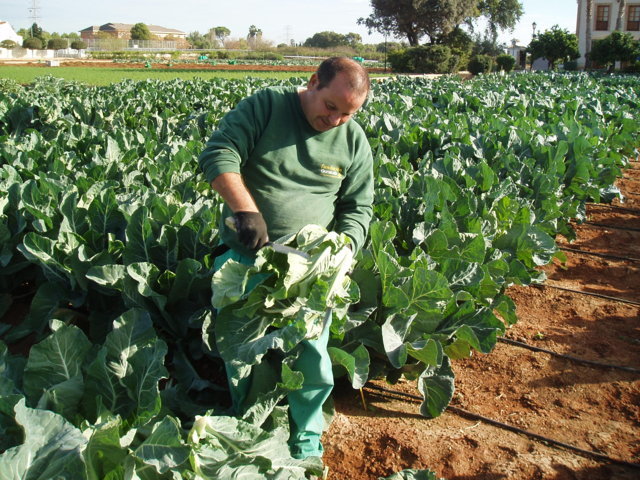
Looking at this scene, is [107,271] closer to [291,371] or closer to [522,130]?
[291,371]

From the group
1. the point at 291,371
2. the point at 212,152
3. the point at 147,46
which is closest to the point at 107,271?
the point at 212,152

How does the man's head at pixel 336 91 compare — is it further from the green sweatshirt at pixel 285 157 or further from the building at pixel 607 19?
the building at pixel 607 19

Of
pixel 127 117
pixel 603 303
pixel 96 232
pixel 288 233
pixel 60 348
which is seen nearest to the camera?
pixel 60 348

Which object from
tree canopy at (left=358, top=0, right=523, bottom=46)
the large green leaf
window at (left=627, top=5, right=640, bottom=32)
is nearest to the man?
the large green leaf

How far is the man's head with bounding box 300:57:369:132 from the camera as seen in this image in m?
2.26

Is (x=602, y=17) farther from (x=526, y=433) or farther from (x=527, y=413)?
(x=526, y=433)

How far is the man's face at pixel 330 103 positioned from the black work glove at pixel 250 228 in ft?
1.68

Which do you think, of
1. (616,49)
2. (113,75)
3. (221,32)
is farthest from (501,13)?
(221,32)

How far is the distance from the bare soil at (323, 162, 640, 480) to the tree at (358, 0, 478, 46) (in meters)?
51.8

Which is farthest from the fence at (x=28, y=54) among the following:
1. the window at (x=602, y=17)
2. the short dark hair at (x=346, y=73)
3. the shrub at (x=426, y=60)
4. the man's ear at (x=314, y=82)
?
the short dark hair at (x=346, y=73)

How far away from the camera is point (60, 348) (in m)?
2.31

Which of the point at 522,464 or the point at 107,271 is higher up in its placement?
the point at 107,271

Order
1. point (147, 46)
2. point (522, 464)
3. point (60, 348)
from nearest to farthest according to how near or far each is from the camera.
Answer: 1. point (60, 348)
2. point (522, 464)
3. point (147, 46)

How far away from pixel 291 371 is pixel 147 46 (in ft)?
365
